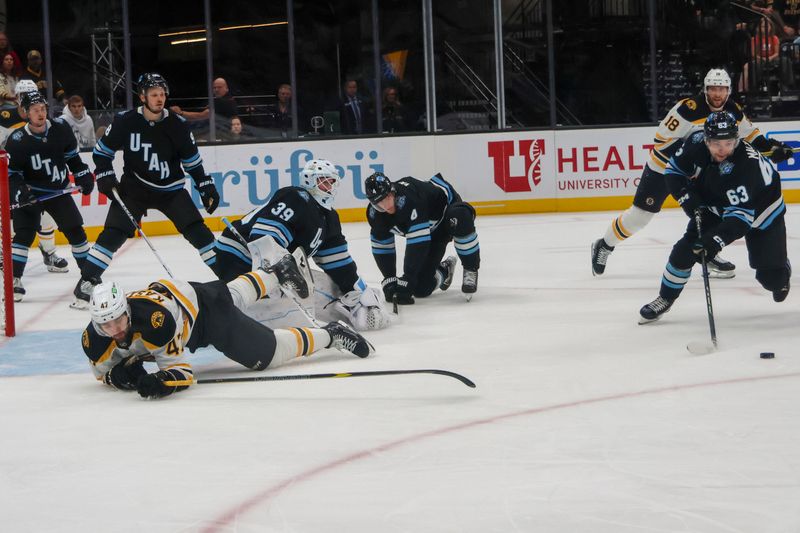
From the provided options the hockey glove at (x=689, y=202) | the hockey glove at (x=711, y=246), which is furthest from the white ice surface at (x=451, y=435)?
the hockey glove at (x=689, y=202)

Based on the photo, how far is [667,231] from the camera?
8.77 m

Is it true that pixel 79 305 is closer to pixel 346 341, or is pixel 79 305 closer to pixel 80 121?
pixel 346 341

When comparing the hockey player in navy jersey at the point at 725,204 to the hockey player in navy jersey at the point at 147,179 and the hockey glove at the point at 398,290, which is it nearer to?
the hockey glove at the point at 398,290

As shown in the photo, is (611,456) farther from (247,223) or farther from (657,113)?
(657,113)

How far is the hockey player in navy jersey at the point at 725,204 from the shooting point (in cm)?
475

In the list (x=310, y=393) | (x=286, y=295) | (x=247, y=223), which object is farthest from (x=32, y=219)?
(x=310, y=393)

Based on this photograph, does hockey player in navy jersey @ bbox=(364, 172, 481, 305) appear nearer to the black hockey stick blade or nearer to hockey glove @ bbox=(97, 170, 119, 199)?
hockey glove @ bbox=(97, 170, 119, 199)

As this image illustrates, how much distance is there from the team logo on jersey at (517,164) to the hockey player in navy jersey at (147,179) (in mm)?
4751

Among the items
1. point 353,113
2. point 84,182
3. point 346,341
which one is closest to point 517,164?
point 353,113

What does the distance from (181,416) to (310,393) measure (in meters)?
0.47

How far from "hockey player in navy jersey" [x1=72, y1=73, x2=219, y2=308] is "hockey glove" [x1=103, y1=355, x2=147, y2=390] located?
81.4 inches

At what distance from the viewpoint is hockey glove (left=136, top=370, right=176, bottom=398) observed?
3.82m

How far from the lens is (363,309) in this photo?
517cm

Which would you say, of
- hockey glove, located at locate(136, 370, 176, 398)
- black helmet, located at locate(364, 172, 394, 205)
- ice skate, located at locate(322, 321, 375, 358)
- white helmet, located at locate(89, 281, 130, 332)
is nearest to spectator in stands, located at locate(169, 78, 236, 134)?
black helmet, located at locate(364, 172, 394, 205)
